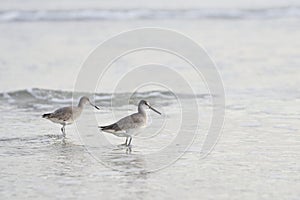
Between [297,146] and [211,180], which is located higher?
[297,146]

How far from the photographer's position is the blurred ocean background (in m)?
7.51

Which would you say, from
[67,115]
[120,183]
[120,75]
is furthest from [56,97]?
[120,183]

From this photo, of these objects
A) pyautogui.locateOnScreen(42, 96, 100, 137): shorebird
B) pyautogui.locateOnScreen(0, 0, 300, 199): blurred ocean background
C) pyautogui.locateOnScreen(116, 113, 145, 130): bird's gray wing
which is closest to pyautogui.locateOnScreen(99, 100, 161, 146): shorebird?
pyautogui.locateOnScreen(116, 113, 145, 130): bird's gray wing

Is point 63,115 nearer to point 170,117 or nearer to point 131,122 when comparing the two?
point 131,122

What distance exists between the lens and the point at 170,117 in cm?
1148

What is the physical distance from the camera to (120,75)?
15719 millimetres

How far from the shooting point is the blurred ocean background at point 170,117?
7508mm

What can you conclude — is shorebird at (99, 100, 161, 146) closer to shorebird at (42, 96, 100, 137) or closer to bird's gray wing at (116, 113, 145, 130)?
bird's gray wing at (116, 113, 145, 130)

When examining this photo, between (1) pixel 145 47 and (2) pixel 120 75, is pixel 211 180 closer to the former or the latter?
(2) pixel 120 75

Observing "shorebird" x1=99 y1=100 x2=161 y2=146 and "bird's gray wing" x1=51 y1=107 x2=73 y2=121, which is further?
"bird's gray wing" x1=51 y1=107 x2=73 y2=121

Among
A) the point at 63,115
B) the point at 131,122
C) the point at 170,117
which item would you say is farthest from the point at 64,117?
the point at 170,117

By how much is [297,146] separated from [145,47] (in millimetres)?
11161

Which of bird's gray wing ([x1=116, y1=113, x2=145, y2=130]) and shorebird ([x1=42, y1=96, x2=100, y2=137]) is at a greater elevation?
shorebird ([x1=42, y1=96, x2=100, y2=137])

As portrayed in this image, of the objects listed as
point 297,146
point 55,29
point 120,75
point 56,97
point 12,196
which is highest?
point 55,29
